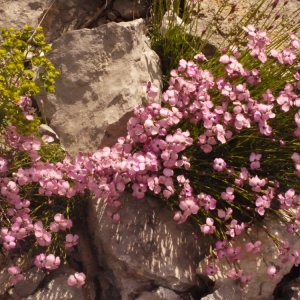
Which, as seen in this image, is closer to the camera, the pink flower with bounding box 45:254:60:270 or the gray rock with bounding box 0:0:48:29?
the pink flower with bounding box 45:254:60:270

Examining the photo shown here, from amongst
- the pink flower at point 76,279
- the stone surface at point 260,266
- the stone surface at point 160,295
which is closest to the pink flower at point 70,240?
the pink flower at point 76,279

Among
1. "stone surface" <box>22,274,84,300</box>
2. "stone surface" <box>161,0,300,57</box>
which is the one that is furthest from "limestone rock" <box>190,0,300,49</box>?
"stone surface" <box>22,274,84,300</box>

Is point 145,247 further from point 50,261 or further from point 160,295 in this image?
point 50,261

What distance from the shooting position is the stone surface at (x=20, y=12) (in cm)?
495

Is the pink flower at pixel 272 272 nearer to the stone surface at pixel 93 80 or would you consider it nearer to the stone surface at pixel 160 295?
the stone surface at pixel 160 295

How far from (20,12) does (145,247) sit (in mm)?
2863

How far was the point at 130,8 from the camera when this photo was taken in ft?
17.1

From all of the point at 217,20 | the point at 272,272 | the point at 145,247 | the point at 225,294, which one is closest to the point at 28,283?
the point at 145,247

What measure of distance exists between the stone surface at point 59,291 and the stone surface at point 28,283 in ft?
0.22

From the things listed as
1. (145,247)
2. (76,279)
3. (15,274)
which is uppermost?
(145,247)

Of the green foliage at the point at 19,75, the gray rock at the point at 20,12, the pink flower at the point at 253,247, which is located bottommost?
the gray rock at the point at 20,12

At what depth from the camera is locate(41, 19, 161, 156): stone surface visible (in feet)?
14.5

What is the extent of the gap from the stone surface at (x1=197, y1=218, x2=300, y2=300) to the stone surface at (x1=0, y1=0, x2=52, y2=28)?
124 inches

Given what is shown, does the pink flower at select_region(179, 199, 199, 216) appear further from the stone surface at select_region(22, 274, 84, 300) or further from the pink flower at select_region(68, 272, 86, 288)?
the stone surface at select_region(22, 274, 84, 300)
